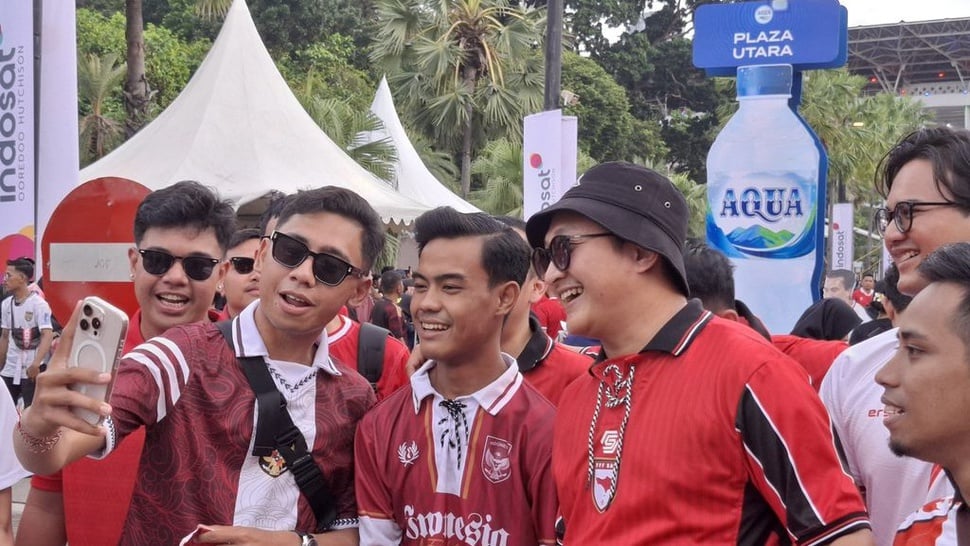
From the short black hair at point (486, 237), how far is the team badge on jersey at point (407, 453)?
56 centimetres

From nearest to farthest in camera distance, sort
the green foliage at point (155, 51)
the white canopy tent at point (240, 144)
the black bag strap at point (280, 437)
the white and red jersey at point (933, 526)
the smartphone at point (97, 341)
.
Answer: the smartphone at point (97, 341) < the white and red jersey at point (933, 526) < the black bag strap at point (280, 437) < the white canopy tent at point (240, 144) < the green foliage at point (155, 51)

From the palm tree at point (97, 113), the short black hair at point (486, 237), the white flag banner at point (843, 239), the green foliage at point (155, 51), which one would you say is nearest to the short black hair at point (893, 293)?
the short black hair at point (486, 237)

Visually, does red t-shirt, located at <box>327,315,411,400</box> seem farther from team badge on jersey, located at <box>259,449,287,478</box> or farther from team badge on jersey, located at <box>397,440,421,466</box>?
team badge on jersey, located at <box>259,449,287,478</box>

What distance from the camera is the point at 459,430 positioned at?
10.5 feet

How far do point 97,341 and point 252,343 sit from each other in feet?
3.05

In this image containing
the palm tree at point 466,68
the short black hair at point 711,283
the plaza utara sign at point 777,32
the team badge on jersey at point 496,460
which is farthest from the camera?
the palm tree at point 466,68

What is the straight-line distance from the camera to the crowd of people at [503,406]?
2387 millimetres

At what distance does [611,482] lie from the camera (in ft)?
8.54

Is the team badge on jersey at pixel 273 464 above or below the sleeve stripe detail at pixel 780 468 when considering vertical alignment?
below

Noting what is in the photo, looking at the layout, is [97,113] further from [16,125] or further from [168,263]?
[168,263]

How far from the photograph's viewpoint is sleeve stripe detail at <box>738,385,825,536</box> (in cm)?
237

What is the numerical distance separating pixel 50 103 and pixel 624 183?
599 centimetres

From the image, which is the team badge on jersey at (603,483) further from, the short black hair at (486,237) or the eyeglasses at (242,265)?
the eyeglasses at (242,265)

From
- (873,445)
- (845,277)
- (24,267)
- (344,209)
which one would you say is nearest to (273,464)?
(344,209)
